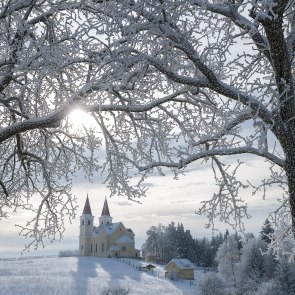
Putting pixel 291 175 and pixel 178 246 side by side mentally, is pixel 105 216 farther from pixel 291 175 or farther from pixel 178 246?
pixel 291 175

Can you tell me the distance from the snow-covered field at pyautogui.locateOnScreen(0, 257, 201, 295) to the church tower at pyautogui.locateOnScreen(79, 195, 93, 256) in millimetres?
23159

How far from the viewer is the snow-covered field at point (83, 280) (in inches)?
1978

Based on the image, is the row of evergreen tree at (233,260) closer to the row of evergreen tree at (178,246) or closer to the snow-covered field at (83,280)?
the row of evergreen tree at (178,246)

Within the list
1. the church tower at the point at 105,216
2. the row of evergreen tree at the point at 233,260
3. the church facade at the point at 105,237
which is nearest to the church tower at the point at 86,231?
the church facade at the point at 105,237

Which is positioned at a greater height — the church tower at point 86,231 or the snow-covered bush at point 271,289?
the church tower at point 86,231

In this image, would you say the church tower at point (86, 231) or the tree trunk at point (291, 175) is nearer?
the tree trunk at point (291, 175)

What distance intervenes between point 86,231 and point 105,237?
7735 millimetres

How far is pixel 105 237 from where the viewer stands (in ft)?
318

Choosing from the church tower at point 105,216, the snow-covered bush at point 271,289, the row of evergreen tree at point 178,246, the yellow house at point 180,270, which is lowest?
the snow-covered bush at point 271,289

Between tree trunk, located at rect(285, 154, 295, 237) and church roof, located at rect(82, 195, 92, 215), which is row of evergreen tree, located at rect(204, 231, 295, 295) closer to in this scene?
tree trunk, located at rect(285, 154, 295, 237)

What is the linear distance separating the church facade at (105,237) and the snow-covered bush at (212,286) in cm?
4673

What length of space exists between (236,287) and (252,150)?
158ft

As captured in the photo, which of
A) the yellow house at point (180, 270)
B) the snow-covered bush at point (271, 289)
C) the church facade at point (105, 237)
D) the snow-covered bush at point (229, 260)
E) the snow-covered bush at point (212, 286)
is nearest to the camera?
the snow-covered bush at point (271, 289)

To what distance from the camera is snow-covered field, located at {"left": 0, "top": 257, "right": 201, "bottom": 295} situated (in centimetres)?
5025
